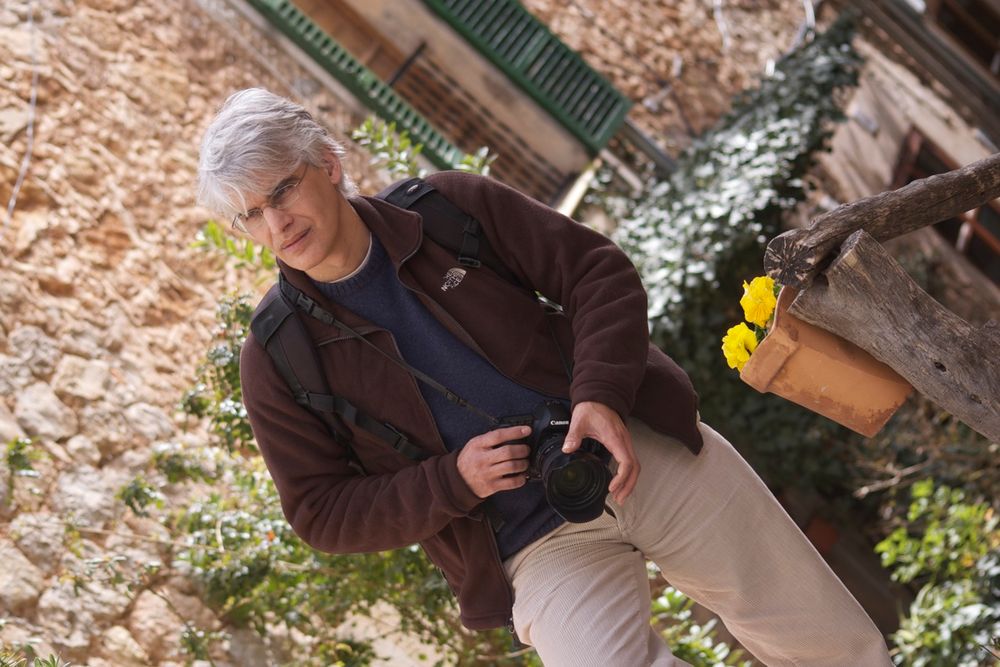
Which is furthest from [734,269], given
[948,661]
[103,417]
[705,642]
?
[103,417]

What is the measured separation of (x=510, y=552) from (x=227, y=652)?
1740 mm

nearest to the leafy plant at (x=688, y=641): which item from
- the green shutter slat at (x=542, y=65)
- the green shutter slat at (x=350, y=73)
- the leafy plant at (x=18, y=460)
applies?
the leafy plant at (x=18, y=460)

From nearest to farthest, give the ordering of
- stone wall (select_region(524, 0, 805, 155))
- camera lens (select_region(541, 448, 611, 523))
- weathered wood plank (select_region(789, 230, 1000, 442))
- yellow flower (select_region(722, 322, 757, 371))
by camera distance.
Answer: weathered wood plank (select_region(789, 230, 1000, 442)), camera lens (select_region(541, 448, 611, 523)), yellow flower (select_region(722, 322, 757, 371)), stone wall (select_region(524, 0, 805, 155))

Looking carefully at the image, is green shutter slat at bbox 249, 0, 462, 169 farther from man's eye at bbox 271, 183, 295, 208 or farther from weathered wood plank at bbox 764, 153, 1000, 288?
weathered wood plank at bbox 764, 153, 1000, 288

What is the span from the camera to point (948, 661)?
4055 mm

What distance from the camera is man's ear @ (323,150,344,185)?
2193mm

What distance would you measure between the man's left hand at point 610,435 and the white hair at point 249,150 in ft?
2.22

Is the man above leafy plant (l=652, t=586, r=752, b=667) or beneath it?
above

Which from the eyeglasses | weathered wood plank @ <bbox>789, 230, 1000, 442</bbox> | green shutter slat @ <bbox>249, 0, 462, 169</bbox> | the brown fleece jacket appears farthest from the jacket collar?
green shutter slat @ <bbox>249, 0, 462, 169</bbox>

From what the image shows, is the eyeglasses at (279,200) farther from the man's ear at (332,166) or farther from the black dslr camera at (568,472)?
the black dslr camera at (568,472)

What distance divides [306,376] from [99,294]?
2.17 m

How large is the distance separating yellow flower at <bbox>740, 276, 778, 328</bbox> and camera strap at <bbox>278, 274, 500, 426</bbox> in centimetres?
51

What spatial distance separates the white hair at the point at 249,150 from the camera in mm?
2039

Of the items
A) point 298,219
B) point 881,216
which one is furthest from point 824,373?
point 298,219
